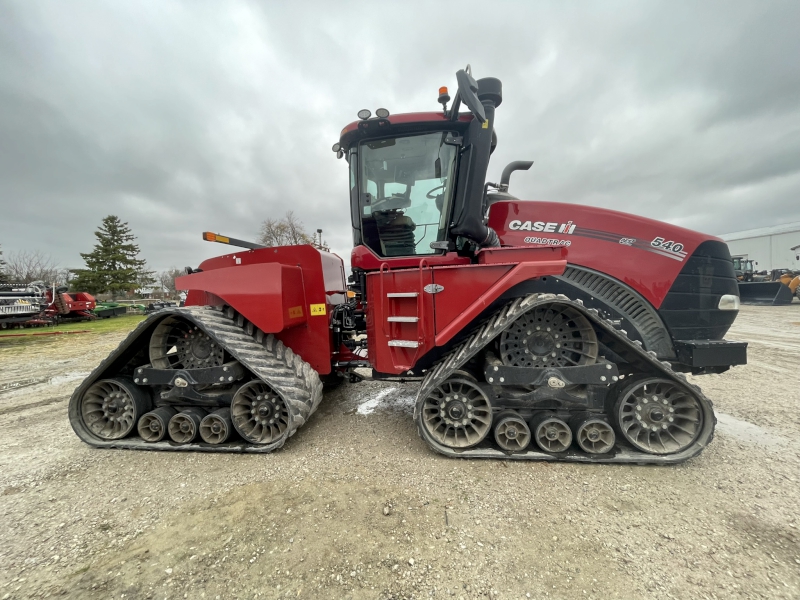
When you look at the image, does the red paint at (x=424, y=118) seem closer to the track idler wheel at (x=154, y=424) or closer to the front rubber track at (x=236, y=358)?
the front rubber track at (x=236, y=358)

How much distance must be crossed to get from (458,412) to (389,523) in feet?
3.51

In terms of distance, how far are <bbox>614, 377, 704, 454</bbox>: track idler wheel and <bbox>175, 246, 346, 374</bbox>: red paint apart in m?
2.85

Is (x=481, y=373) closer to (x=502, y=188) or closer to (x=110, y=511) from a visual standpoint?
(x=502, y=188)

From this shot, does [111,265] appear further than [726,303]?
Yes

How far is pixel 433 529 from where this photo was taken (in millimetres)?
2107

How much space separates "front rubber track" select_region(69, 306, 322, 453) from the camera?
305 cm

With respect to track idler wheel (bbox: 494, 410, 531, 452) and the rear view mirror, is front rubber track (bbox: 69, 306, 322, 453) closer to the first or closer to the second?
track idler wheel (bbox: 494, 410, 531, 452)

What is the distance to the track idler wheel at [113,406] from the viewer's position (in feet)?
10.8

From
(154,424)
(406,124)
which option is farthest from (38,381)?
(406,124)

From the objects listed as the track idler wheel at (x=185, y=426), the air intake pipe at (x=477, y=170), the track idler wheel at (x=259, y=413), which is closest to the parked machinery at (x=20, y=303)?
the track idler wheel at (x=185, y=426)

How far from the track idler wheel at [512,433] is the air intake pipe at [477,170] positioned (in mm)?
1656

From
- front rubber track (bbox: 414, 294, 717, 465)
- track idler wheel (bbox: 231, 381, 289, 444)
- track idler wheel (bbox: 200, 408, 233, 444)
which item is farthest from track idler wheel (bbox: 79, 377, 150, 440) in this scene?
front rubber track (bbox: 414, 294, 717, 465)

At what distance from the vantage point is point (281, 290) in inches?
126

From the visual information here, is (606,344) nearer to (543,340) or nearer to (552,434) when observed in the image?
(543,340)
